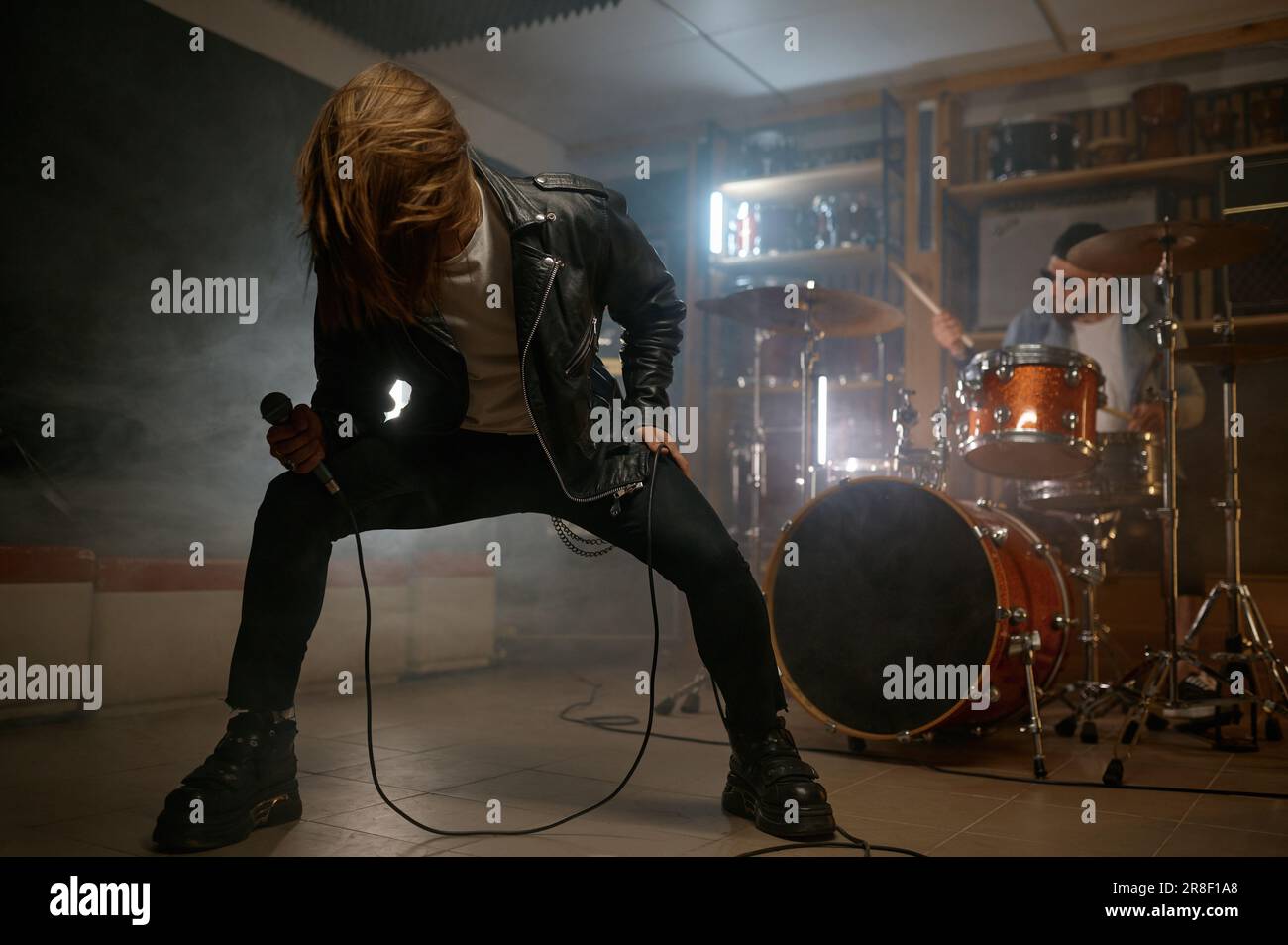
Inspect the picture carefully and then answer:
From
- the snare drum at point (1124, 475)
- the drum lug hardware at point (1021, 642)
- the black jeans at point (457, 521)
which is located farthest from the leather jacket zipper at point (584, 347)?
the snare drum at point (1124, 475)

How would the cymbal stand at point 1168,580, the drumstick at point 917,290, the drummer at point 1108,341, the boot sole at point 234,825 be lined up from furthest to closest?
1. the drumstick at point 917,290
2. the drummer at point 1108,341
3. the cymbal stand at point 1168,580
4. the boot sole at point 234,825

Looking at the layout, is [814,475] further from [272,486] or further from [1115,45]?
[1115,45]

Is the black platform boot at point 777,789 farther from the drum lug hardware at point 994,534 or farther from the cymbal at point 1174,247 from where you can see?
the cymbal at point 1174,247

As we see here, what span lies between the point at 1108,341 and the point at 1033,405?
1223 millimetres

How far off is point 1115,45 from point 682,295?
2.22 meters

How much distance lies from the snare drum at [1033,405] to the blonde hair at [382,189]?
5.81ft

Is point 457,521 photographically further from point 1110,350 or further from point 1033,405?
point 1110,350

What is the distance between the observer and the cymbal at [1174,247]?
8.63ft

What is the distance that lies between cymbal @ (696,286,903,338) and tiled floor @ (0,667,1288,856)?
1320mm

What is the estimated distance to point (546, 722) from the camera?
2.78 metres

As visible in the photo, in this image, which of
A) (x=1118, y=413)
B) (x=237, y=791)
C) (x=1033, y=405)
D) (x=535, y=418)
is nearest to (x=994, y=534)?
(x=1033, y=405)

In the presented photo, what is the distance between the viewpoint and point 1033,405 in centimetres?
274

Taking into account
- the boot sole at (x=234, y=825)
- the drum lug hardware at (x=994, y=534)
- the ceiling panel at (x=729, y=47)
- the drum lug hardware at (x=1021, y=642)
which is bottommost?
the boot sole at (x=234, y=825)
